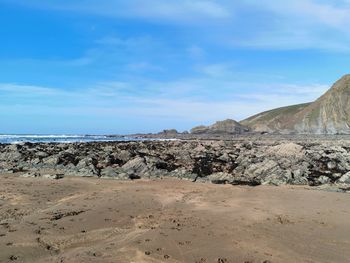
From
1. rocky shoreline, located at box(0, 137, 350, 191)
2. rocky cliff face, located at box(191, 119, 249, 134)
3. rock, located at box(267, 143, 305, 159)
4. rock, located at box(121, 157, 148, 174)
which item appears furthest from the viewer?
rocky cliff face, located at box(191, 119, 249, 134)

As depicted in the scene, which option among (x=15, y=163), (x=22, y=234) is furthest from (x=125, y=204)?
(x=15, y=163)

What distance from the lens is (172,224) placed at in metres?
11.3

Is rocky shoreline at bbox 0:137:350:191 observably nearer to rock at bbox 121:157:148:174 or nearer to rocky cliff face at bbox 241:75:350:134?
rock at bbox 121:157:148:174

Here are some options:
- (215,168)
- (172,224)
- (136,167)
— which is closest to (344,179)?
(215,168)

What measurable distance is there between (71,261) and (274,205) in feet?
27.3

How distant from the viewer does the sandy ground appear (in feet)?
28.8

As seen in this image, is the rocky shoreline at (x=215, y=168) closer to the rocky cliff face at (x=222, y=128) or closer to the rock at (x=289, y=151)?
the rock at (x=289, y=151)

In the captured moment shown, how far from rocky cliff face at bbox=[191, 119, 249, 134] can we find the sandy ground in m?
132

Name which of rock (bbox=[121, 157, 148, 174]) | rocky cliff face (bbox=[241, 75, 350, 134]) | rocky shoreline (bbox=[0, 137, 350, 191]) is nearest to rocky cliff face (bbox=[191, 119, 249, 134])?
rocky cliff face (bbox=[241, 75, 350, 134])

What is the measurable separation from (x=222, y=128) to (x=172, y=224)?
A: 479ft

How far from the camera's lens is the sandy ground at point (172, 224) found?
8.78 metres

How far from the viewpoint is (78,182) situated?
1947 cm

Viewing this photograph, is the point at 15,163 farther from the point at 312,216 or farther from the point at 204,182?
the point at 312,216

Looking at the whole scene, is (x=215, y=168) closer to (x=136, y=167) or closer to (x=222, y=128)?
(x=136, y=167)
